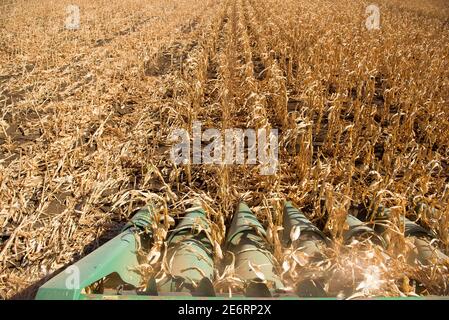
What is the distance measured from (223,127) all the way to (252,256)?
2.60 meters

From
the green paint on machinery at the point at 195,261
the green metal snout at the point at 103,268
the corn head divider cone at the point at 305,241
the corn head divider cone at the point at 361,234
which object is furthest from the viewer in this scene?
the corn head divider cone at the point at 361,234

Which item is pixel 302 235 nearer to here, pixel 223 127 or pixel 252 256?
pixel 252 256

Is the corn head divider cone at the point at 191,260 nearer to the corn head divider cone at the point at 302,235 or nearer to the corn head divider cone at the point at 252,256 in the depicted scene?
the corn head divider cone at the point at 252,256

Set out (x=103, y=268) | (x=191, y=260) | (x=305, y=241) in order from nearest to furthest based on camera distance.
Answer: (x=103, y=268) < (x=191, y=260) < (x=305, y=241)

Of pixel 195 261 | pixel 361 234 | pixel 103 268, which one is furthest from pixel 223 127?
pixel 103 268

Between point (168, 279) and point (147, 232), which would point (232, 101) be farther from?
point (168, 279)

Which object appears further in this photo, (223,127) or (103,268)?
(223,127)

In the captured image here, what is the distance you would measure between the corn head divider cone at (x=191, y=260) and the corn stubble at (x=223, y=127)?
0.29 feet

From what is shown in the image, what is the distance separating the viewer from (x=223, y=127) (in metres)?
4.64

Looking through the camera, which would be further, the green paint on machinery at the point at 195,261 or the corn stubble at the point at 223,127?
the corn stubble at the point at 223,127

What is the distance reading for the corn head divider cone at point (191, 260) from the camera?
6.44ft

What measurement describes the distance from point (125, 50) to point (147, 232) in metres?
7.35

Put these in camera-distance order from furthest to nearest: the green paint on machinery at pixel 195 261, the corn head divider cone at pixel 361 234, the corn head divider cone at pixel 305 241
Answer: the corn head divider cone at pixel 361 234, the corn head divider cone at pixel 305 241, the green paint on machinery at pixel 195 261

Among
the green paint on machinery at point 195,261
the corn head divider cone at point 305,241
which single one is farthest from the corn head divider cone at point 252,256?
the corn head divider cone at point 305,241
